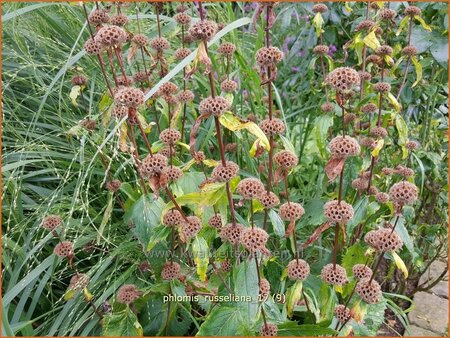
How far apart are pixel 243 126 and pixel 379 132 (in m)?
0.51

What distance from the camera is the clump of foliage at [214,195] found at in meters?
0.81

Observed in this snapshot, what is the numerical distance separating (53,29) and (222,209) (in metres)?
1.18

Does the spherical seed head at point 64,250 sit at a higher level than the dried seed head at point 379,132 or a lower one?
lower

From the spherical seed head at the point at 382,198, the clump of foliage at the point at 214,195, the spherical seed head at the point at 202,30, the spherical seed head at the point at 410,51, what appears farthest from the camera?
the spherical seed head at the point at 410,51

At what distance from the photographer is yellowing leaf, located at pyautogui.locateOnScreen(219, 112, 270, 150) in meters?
0.72

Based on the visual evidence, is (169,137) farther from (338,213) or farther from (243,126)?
(338,213)

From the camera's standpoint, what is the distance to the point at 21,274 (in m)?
1.30

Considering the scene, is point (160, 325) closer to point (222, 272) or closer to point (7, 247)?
point (222, 272)

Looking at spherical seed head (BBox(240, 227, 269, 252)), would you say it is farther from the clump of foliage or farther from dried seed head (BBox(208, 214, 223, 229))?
dried seed head (BBox(208, 214, 223, 229))

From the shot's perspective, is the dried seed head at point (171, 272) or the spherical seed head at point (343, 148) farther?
the dried seed head at point (171, 272)

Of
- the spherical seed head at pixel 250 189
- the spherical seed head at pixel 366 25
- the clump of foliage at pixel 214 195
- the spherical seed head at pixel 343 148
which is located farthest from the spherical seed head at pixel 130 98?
the spherical seed head at pixel 366 25

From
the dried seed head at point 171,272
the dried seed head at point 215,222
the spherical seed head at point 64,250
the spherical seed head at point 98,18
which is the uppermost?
the spherical seed head at point 98,18

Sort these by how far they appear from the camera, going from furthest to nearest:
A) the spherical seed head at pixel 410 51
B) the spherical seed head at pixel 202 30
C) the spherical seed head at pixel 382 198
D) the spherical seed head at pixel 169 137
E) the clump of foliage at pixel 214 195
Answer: the spherical seed head at pixel 410 51 → the spherical seed head at pixel 382 198 → the spherical seed head at pixel 169 137 → the clump of foliage at pixel 214 195 → the spherical seed head at pixel 202 30

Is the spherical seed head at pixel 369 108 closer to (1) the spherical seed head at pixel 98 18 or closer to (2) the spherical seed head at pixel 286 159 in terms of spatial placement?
(2) the spherical seed head at pixel 286 159
